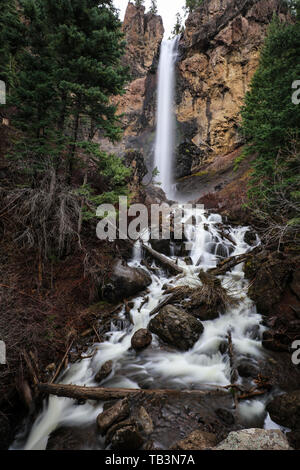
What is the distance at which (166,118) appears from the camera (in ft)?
94.7

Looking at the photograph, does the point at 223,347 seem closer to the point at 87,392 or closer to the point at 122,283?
the point at 87,392

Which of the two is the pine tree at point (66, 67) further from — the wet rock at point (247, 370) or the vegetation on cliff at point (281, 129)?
the wet rock at point (247, 370)

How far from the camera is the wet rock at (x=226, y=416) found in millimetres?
3350

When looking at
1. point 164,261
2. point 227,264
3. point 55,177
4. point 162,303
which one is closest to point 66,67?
point 55,177

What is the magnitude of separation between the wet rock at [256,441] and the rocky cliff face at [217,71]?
979 inches

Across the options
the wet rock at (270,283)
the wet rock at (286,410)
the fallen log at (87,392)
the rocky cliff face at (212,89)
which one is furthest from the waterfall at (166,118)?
the wet rock at (286,410)

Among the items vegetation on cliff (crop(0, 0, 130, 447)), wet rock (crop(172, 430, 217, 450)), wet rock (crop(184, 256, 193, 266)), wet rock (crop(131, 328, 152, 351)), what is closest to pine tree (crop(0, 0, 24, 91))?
vegetation on cliff (crop(0, 0, 130, 447))

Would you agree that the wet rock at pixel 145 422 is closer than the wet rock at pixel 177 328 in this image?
Yes

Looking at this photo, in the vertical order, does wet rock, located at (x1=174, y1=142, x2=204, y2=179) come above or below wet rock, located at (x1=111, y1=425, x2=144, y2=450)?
above

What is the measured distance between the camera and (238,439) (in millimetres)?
2695

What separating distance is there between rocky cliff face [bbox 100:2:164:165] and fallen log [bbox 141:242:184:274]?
800 inches

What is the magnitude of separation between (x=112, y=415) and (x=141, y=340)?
1867mm

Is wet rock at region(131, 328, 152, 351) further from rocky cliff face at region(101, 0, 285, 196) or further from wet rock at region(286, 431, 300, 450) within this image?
rocky cliff face at region(101, 0, 285, 196)

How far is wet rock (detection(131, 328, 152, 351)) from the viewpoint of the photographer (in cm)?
510
